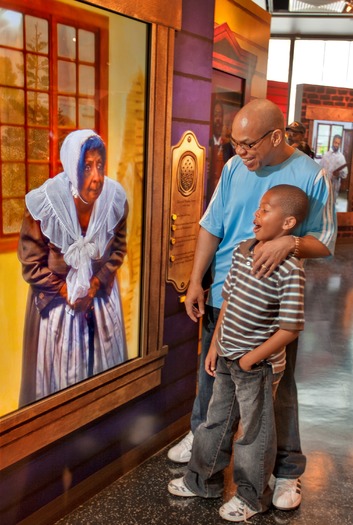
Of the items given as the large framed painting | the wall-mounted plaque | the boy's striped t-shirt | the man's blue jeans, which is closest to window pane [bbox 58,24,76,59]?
the large framed painting

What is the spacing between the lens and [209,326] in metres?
2.70

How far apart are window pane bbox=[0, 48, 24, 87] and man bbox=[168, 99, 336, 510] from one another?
80 centimetres

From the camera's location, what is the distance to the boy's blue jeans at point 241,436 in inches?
91.6

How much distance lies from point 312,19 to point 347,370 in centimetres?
662

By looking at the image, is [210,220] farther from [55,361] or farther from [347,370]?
[347,370]

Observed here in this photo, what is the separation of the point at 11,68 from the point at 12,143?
22 centimetres

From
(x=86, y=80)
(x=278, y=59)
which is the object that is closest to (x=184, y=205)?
(x=86, y=80)

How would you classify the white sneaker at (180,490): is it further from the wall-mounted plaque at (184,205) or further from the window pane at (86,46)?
the window pane at (86,46)

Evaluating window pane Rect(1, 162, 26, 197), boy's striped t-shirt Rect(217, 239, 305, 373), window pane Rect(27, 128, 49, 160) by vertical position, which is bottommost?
boy's striped t-shirt Rect(217, 239, 305, 373)

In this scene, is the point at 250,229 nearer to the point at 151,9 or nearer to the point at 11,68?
the point at 151,9

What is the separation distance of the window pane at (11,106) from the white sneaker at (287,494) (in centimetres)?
179

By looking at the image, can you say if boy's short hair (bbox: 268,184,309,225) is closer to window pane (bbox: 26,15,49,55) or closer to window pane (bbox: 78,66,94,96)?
window pane (bbox: 78,66,94,96)

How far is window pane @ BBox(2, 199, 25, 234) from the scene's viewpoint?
1956 millimetres

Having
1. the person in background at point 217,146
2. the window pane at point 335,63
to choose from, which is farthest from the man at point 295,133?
the window pane at point 335,63
